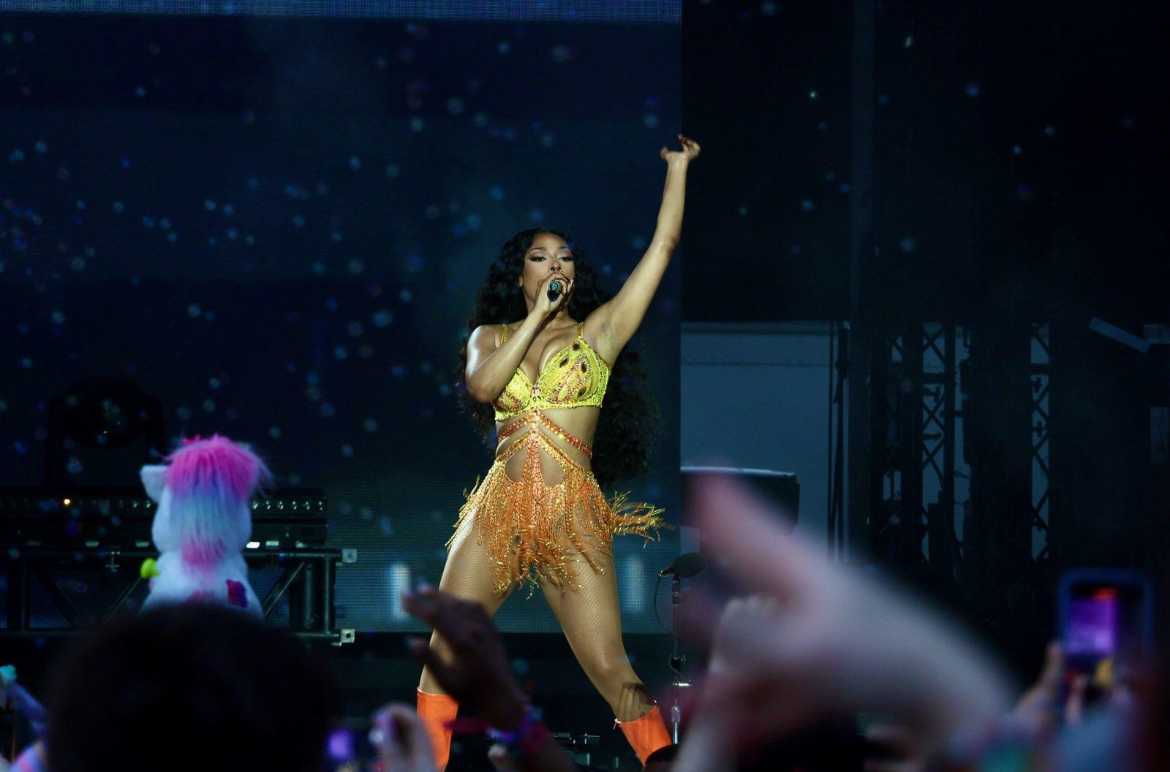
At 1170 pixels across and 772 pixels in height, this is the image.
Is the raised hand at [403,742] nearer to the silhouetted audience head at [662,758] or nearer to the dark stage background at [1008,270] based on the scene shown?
the silhouetted audience head at [662,758]

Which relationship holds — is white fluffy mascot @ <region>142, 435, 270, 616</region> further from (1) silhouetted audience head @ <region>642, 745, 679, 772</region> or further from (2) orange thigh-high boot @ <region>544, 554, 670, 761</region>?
(2) orange thigh-high boot @ <region>544, 554, 670, 761</region>

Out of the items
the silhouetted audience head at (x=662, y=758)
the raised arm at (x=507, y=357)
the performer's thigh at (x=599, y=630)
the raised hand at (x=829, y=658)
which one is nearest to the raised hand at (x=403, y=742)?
the raised hand at (x=829, y=658)

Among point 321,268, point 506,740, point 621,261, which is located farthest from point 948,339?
point 506,740

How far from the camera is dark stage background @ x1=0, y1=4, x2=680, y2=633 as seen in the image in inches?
319

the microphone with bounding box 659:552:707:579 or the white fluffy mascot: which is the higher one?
the white fluffy mascot

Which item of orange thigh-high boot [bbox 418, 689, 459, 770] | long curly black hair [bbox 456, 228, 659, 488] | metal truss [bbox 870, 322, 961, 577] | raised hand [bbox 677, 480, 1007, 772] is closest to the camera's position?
raised hand [bbox 677, 480, 1007, 772]

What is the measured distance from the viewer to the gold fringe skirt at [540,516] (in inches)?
173

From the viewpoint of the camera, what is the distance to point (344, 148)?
823 cm

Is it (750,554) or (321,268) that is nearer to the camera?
(750,554)

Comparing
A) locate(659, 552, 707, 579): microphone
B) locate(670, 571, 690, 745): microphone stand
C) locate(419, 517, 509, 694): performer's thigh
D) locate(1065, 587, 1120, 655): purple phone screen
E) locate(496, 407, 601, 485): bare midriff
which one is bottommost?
locate(670, 571, 690, 745): microphone stand

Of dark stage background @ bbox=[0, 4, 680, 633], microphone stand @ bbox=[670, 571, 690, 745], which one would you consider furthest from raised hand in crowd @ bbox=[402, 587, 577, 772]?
dark stage background @ bbox=[0, 4, 680, 633]

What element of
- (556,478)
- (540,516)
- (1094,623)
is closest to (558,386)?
(556,478)

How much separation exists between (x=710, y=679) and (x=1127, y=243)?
22.9 feet

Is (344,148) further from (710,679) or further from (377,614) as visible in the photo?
(710,679)
